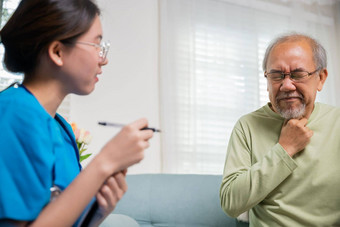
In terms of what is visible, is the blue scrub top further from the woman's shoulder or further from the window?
the window

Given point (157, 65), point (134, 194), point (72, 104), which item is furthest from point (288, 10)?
point (134, 194)

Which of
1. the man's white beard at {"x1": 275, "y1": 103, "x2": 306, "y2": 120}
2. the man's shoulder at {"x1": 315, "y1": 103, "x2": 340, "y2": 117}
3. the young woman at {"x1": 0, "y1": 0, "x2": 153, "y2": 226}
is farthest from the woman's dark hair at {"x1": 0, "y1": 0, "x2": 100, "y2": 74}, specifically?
the man's shoulder at {"x1": 315, "y1": 103, "x2": 340, "y2": 117}

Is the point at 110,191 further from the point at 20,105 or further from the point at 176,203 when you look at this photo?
the point at 176,203

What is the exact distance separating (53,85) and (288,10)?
3.52 m

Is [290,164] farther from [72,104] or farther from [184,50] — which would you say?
[184,50]

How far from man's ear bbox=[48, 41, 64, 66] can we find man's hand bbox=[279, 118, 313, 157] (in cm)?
102

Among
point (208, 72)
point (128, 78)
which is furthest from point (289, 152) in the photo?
point (208, 72)

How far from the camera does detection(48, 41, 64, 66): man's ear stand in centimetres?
93

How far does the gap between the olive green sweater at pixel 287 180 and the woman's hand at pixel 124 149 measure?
2.84 feet

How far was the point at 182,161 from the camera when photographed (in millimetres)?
3266

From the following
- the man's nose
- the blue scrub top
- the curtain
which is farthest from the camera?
the curtain

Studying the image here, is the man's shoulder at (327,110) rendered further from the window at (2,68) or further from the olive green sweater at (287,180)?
the window at (2,68)

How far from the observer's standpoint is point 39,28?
0.92 meters

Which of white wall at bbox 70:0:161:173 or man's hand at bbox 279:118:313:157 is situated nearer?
man's hand at bbox 279:118:313:157
